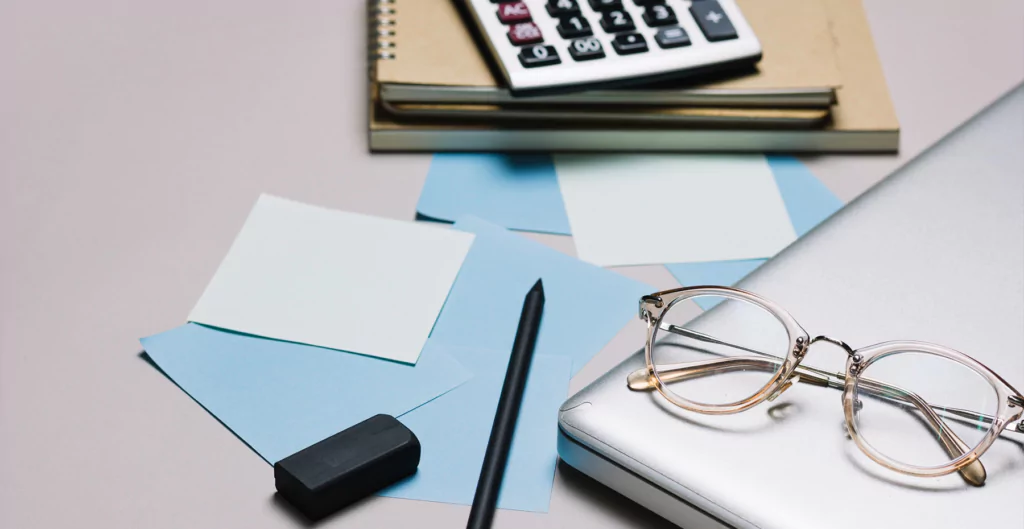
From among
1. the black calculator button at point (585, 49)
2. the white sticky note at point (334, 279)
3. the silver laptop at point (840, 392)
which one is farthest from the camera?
the black calculator button at point (585, 49)

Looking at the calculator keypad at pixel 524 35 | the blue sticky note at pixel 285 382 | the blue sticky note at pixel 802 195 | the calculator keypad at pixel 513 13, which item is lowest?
the blue sticky note at pixel 802 195

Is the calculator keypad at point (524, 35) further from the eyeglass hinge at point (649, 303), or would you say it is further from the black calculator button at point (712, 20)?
the eyeglass hinge at point (649, 303)

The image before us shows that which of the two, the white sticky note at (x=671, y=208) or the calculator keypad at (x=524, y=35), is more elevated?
the calculator keypad at (x=524, y=35)

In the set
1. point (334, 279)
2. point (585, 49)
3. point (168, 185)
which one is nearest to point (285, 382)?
point (334, 279)

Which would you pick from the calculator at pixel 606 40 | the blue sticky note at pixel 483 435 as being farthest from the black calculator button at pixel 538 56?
the blue sticky note at pixel 483 435

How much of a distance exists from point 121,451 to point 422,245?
0.21 meters

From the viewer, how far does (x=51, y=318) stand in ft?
1.76

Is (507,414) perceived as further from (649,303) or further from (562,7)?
(562,7)

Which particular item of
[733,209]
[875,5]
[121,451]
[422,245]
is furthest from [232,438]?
[875,5]

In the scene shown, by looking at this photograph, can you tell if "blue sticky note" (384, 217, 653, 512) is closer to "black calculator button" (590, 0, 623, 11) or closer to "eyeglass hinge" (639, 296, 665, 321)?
"eyeglass hinge" (639, 296, 665, 321)

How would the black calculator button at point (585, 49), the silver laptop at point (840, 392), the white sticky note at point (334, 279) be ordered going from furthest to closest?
the black calculator button at point (585, 49)
the white sticky note at point (334, 279)
the silver laptop at point (840, 392)

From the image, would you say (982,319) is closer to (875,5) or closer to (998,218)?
(998,218)

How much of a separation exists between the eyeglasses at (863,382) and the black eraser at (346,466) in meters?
0.12

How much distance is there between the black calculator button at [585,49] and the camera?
0.64m
